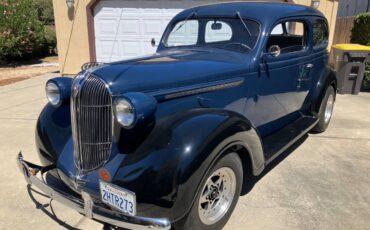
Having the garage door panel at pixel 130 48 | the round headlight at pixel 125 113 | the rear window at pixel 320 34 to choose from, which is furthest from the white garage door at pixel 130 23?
the round headlight at pixel 125 113

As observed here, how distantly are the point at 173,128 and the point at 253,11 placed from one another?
1.97 meters

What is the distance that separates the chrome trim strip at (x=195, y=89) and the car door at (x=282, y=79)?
0.47m

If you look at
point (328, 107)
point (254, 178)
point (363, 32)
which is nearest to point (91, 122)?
point (254, 178)

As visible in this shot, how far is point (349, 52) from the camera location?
7.57m

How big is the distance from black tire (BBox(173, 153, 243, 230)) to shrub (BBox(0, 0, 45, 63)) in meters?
12.6

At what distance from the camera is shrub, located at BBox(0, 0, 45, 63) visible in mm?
12852

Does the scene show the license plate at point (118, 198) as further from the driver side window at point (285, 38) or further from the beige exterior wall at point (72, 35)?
the beige exterior wall at point (72, 35)

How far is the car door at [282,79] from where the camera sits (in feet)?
12.0

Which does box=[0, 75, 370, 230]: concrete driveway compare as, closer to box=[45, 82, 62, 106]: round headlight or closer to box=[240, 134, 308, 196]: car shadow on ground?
box=[240, 134, 308, 196]: car shadow on ground

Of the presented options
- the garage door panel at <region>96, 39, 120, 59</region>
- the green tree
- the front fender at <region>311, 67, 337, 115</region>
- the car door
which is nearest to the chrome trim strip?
the car door

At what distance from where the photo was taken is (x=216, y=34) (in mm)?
4020

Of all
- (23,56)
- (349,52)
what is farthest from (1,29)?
(349,52)

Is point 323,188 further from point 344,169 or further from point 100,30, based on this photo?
point 100,30

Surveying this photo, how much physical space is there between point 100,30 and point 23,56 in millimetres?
6546
